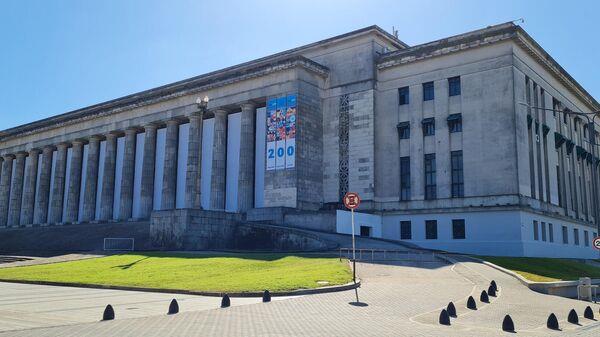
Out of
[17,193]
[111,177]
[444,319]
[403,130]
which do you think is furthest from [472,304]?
[17,193]

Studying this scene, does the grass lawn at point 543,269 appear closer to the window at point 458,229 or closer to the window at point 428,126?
the window at point 458,229

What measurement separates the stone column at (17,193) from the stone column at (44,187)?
6.57m

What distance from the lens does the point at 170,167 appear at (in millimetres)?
60688

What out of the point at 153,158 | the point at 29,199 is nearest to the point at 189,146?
the point at 153,158

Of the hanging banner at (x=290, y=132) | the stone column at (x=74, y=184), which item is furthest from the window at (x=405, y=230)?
the stone column at (x=74, y=184)

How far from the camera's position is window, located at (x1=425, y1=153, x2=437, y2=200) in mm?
47375

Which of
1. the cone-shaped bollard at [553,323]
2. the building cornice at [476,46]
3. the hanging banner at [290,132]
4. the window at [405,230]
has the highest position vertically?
→ the building cornice at [476,46]

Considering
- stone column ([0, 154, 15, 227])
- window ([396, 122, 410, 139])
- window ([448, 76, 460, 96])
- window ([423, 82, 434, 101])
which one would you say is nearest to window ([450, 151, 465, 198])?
window ([396, 122, 410, 139])

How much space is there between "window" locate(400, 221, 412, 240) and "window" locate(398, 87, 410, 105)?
11315 millimetres

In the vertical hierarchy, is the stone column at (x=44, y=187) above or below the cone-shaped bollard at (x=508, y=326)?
above

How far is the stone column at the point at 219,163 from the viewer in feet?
183

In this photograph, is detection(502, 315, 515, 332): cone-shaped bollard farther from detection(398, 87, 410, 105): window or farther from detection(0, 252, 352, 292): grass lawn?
detection(398, 87, 410, 105): window

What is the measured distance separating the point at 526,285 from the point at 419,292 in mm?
6600

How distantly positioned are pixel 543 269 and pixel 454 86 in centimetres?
2076
